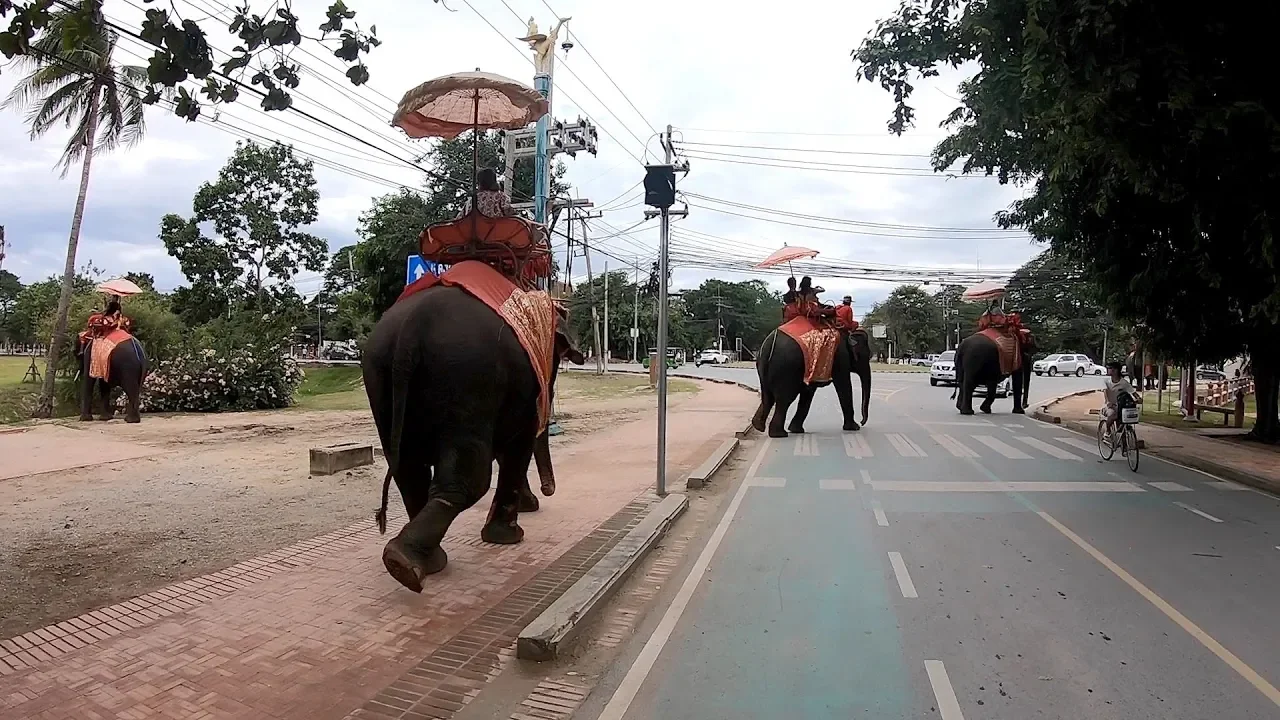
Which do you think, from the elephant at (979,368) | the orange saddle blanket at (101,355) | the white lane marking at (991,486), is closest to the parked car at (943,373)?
the elephant at (979,368)

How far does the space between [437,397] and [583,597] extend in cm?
148

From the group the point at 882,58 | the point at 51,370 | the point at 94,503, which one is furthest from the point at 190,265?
the point at 882,58

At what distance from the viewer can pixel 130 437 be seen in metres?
14.1

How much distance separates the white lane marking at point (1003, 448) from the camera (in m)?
12.5

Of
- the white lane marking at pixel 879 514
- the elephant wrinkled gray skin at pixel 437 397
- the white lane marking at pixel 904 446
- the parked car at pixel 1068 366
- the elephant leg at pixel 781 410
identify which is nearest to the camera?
the elephant wrinkled gray skin at pixel 437 397

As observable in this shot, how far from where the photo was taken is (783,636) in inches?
192

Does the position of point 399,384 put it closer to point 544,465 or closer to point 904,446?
point 544,465

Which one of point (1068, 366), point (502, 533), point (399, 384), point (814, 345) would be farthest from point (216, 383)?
point (1068, 366)

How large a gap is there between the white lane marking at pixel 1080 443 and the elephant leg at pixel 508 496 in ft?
33.1

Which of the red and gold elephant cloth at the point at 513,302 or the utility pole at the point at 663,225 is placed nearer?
the red and gold elephant cloth at the point at 513,302

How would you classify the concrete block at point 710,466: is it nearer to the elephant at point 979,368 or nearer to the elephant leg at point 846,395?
the elephant leg at point 846,395

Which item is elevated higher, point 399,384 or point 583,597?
point 399,384

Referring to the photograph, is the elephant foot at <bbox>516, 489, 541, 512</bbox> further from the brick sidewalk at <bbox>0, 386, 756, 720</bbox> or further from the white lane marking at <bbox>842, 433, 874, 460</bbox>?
the white lane marking at <bbox>842, 433, 874, 460</bbox>

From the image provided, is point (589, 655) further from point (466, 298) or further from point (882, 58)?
point (882, 58)
